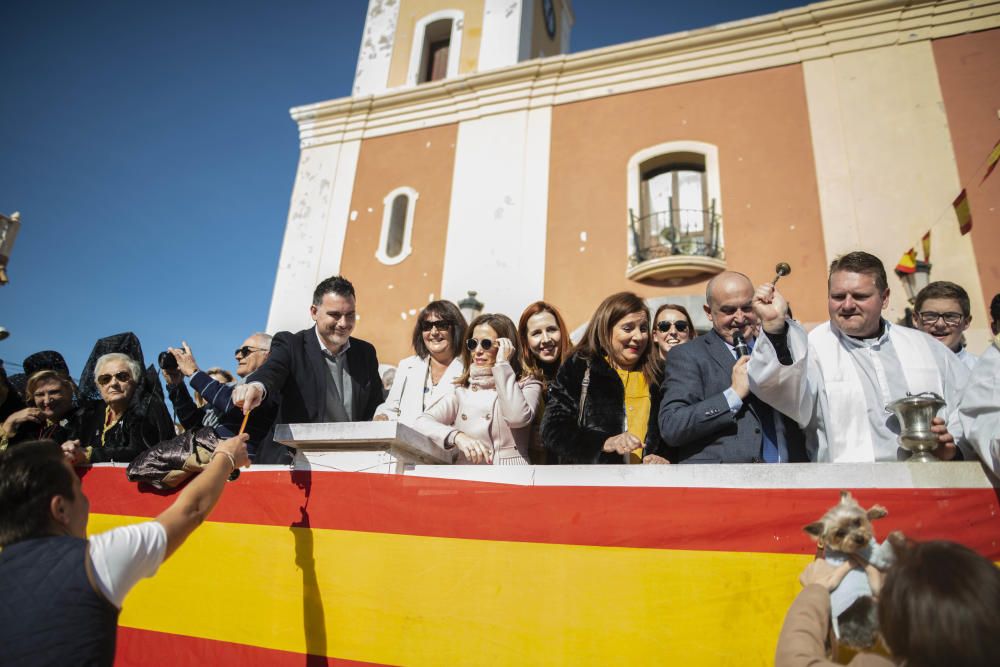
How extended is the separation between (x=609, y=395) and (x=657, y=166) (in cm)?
785

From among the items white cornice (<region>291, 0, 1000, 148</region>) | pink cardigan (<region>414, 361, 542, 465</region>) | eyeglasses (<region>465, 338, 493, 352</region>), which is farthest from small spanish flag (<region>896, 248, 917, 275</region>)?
eyeglasses (<region>465, 338, 493, 352</region>)

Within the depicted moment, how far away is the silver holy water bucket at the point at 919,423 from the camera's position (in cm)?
220

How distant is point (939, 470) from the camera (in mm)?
2113

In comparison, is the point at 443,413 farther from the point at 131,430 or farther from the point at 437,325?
the point at 131,430

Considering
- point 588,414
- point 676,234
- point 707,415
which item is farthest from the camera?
point 676,234

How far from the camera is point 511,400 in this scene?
10.6 ft

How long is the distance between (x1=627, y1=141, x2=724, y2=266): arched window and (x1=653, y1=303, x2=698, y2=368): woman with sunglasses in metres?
5.75

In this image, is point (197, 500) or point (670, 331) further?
point (670, 331)

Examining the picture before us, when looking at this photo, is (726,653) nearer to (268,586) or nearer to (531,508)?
(531,508)

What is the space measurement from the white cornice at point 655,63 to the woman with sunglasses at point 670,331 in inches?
310

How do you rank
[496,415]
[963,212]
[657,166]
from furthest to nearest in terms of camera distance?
1. [657,166]
2. [963,212]
3. [496,415]

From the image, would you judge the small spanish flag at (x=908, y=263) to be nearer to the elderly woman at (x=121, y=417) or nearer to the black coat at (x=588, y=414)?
the black coat at (x=588, y=414)

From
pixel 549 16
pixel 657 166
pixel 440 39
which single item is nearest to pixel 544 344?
pixel 657 166

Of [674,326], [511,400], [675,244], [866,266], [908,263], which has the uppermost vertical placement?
[675,244]
